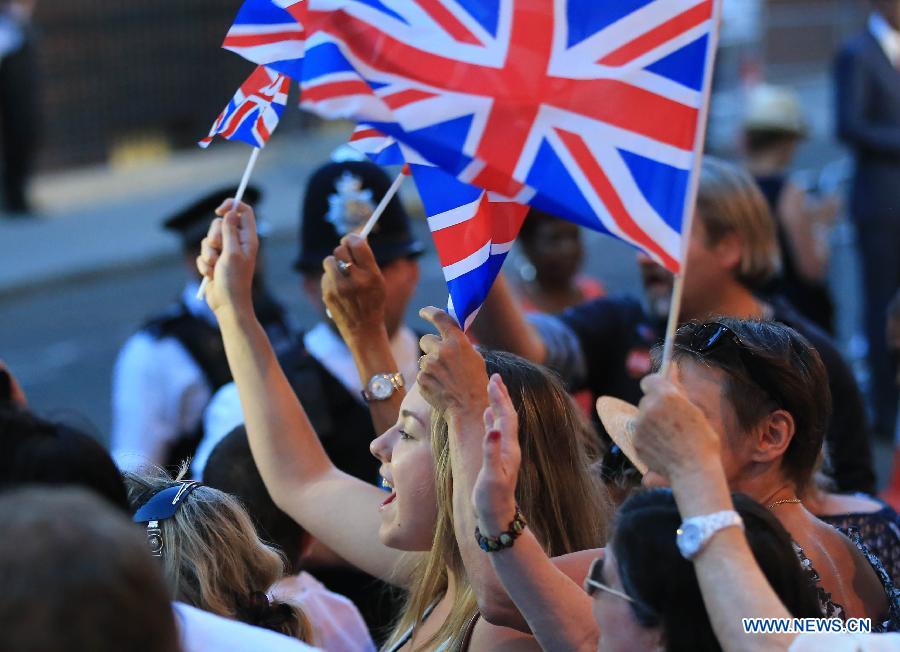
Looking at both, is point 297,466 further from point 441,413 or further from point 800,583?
point 800,583

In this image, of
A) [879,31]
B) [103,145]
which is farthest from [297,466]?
[103,145]

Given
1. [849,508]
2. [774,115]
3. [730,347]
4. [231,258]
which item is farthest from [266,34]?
[774,115]

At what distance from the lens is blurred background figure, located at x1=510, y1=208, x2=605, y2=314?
5.45 meters

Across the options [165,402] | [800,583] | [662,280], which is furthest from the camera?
[165,402]

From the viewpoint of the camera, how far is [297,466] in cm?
338

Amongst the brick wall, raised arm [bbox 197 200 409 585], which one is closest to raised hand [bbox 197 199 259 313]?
raised arm [bbox 197 200 409 585]

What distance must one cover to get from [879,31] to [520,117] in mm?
5600

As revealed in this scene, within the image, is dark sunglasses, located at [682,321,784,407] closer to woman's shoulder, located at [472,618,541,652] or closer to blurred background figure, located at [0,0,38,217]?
woman's shoulder, located at [472,618,541,652]

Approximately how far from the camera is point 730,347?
2.85m

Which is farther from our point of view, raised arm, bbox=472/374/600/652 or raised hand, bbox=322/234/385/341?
raised hand, bbox=322/234/385/341

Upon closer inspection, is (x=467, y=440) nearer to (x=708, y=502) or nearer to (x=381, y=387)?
(x=708, y=502)

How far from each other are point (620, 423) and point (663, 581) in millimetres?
936

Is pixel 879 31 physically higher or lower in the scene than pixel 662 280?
higher

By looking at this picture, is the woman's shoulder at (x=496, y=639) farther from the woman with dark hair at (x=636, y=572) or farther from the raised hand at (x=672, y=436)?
the raised hand at (x=672, y=436)
